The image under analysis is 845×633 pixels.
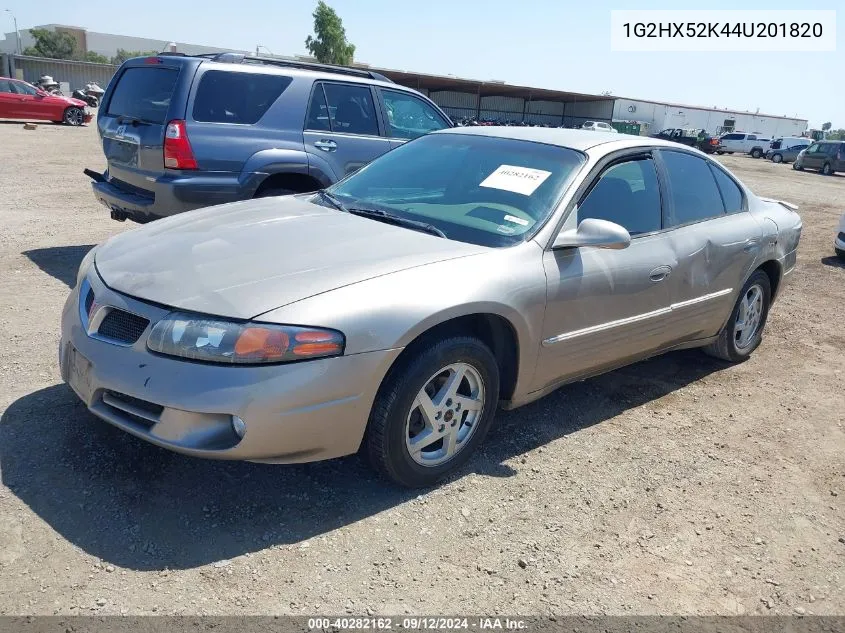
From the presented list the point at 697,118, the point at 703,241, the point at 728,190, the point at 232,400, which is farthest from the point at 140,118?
the point at 697,118

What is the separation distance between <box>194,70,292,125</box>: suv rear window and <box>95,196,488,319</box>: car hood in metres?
2.34

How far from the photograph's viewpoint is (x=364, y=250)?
3.08m

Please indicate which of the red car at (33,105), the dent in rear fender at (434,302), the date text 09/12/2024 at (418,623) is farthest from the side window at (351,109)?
the red car at (33,105)

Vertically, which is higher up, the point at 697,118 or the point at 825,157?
the point at 697,118

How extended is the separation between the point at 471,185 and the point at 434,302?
1.13m

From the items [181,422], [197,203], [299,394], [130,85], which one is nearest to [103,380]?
[181,422]

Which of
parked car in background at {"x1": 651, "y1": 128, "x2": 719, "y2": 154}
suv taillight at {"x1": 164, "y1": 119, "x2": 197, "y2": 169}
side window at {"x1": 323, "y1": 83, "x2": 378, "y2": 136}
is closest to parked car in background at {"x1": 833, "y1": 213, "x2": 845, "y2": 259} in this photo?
side window at {"x1": 323, "y1": 83, "x2": 378, "y2": 136}

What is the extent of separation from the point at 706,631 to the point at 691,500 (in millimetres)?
898

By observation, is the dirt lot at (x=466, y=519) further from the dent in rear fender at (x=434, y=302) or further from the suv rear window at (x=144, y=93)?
the suv rear window at (x=144, y=93)

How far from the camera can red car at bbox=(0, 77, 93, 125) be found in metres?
23.8

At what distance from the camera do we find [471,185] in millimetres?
3773

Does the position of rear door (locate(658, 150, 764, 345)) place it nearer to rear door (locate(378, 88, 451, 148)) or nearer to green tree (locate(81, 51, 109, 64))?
rear door (locate(378, 88, 451, 148))

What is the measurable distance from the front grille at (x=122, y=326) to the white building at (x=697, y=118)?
60.2 metres

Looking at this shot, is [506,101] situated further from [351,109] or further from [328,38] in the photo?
[351,109]
